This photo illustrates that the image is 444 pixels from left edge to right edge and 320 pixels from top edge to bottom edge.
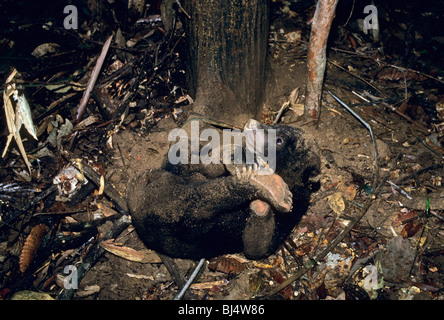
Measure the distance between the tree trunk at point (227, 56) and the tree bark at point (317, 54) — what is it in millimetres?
581

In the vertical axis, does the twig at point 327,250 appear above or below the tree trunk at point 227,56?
below

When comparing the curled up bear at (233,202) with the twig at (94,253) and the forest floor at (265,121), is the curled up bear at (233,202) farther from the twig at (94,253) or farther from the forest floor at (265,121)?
the twig at (94,253)

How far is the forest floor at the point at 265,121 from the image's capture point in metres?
3.12

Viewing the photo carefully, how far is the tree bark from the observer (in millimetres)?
3344

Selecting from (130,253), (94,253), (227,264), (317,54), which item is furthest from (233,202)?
(317,54)

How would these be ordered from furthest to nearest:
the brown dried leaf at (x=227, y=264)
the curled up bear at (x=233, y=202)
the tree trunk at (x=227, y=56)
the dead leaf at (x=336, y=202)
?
1. the dead leaf at (x=336, y=202)
2. the tree trunk at (x=227, y=56)
3. the brown dried leaf at (x=227, y=264)
4. the curled up bear at (x=233, y=202)

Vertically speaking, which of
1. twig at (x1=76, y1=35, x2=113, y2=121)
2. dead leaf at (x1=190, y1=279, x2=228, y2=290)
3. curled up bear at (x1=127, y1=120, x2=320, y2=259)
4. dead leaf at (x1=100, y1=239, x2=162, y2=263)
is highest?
twig at (x1=76, y1=35, x2=113, y2=121)

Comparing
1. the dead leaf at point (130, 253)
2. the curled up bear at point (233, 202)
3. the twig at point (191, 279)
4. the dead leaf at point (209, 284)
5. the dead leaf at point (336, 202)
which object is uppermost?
the curled up bear at point (233, 202)

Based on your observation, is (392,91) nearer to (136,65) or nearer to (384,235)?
(384,235)

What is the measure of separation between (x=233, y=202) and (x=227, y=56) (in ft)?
5.83

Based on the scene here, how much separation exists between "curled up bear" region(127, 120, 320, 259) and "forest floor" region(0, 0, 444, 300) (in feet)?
0.94

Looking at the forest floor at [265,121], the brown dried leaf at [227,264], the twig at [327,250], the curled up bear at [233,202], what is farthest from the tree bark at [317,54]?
the brown dried leaf at [227,264]

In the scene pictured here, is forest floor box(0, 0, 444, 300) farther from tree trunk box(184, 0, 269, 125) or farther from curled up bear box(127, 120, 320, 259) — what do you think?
tree trunk box(184, 0, 269, 125)

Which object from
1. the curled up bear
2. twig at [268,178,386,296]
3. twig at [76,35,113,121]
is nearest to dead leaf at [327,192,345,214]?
twig at [268,178,386,296]
